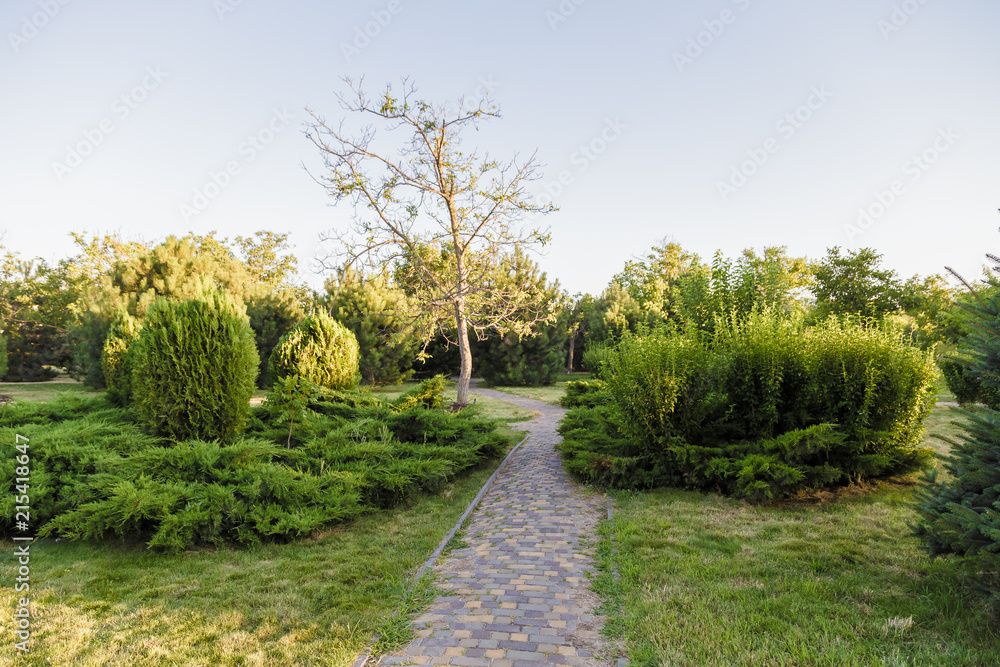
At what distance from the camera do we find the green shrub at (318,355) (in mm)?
11219

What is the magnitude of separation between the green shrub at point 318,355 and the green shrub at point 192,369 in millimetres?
3933

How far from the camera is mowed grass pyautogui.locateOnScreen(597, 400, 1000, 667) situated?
2984 mm

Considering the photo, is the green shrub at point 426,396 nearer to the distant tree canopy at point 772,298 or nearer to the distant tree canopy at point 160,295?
the distant tree canopy at point 772,298

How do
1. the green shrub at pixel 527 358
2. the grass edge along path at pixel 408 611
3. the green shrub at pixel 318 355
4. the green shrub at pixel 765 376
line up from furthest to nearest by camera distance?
the green shrub at pixel 527 358 < the green shrub at pixel 318 355 < the green shrub at pixel 765 376 < the grass edge along path at pixel 408 611

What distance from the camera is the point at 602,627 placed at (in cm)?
337

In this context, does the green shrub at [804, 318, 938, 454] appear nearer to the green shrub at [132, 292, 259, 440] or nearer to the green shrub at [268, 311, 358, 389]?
the green shrub at [132, 292, 259, 440]

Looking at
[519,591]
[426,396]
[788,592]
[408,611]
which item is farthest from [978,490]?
[426,396]

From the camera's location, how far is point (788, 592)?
378 centimetres

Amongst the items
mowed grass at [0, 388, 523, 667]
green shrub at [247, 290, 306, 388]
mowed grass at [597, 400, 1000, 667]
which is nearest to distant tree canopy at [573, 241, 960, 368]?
mowed grass at [597, 400, 1000, 667]

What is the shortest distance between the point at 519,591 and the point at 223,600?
2350mm

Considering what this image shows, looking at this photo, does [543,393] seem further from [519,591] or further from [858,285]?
[519,591]

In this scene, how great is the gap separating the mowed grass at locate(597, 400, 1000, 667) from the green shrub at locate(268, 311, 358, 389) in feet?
26.9

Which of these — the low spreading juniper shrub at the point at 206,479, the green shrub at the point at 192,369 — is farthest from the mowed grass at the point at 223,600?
the green shrub at the point at 192,369

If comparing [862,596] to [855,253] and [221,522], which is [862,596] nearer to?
[221,522]
